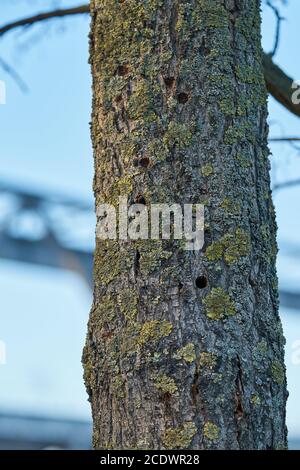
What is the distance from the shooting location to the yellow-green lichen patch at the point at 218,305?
1734 mm

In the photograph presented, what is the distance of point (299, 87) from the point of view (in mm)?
3061

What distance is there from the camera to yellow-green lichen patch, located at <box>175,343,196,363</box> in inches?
66.9

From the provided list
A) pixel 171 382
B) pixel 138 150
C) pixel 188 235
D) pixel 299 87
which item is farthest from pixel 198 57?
pixel 299 87

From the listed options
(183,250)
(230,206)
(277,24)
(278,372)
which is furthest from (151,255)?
(277,24)

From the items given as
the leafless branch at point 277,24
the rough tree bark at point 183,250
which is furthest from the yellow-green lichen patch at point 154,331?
the leafless branch at point 277,24

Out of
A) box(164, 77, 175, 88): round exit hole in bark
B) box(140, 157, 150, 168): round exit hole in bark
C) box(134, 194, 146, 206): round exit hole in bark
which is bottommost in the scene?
box(134, 194, 146, 206): round exit hole in bark

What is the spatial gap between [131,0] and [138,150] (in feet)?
1.19

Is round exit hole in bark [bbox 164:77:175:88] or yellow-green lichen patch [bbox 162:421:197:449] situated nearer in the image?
yellow-green lichen patch [bbox 162:421:197:449]

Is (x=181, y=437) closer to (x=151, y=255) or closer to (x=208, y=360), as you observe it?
(x=208, y=360)

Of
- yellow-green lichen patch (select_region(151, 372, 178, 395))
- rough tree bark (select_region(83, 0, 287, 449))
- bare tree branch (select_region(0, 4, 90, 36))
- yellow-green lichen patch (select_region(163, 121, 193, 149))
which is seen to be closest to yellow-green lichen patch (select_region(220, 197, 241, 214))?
rough tree bark (select_region(83, 0, 287, 449))

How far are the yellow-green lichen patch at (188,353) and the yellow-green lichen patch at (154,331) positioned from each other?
42mm

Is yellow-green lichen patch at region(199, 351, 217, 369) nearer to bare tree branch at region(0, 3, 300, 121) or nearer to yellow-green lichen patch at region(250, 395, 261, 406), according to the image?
yellow-green lichen patch at region(250, 395, 261, 406)
